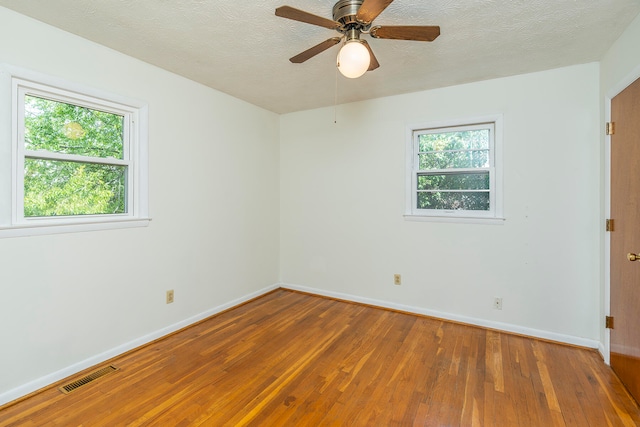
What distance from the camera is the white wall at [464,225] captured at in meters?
2.63

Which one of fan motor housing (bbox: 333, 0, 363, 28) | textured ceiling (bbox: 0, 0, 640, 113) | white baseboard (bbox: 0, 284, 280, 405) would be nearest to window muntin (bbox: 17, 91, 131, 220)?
textured ceiling (bbox: 0, 0, 640, 113)

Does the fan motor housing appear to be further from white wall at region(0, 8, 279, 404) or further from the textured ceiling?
white wall at region(0, 8, 279, 404)

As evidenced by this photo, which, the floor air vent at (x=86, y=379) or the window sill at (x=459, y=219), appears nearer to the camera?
the floor air vent at (x=86, y=379)

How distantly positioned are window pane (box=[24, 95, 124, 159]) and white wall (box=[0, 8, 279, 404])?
0.65ft

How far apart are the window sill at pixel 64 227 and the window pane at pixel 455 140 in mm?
2917

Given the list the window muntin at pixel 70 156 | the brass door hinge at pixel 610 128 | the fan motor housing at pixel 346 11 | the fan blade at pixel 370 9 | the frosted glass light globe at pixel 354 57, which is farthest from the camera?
the brass door hinge at pixel 610 128

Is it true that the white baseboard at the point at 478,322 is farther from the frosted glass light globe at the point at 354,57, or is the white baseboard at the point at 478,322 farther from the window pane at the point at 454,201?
the frosted glass light globe at the point at 354,57

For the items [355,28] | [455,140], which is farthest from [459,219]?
[355,28]

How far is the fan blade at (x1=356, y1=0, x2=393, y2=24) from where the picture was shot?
1.45 meters

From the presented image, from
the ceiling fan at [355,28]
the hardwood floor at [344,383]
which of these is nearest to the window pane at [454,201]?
the hardwood floor at [344,383]

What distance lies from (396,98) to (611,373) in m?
3.04

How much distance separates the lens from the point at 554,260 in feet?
8.96

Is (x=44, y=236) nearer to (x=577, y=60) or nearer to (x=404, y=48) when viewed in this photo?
(x=404, y=48)

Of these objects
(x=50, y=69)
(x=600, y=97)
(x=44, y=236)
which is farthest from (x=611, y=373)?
(x=50, y=69)
